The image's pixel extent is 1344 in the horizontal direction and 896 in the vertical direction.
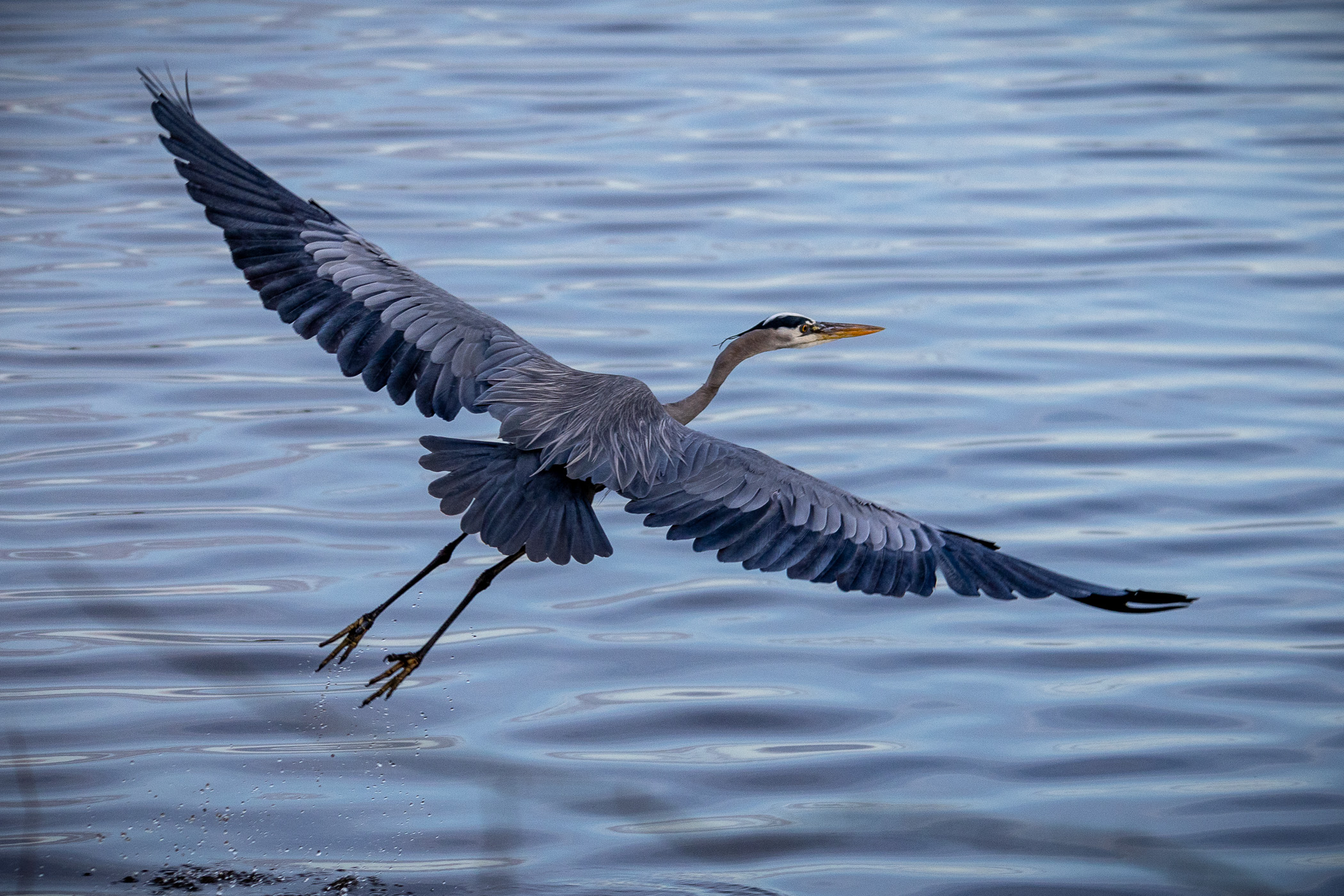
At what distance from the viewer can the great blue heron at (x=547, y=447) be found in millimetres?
6320

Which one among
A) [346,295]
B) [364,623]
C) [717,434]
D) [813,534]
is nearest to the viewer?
[813,534]

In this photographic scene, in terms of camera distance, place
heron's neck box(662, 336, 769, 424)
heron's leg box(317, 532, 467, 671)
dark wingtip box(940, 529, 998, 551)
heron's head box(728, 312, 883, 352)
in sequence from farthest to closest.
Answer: heron's head box(728, 312, 883, 352)
heron's neck box(662, 336, 769, 424)
heron's leg box(317, 532, 467, 671)
dark wingtip box(940, 529, 998, 551)

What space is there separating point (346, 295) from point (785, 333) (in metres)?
1.99

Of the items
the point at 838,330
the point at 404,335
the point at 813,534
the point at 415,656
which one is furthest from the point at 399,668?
the point at 838,330

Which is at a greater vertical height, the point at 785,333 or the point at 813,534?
the point at 785,333

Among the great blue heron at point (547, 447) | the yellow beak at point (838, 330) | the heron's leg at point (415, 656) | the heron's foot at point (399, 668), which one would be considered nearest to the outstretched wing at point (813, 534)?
the great blue heron at point (547, 447)

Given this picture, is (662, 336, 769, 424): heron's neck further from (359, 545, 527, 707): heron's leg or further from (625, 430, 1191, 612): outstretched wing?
(359, 545, 527, 707): heron's leg

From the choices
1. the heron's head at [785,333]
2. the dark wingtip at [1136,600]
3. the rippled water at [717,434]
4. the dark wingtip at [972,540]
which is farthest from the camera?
the heron's head at [785,333]

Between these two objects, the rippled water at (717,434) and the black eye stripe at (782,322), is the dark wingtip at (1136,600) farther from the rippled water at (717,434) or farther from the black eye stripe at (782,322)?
the black eye stripe at (782,322)

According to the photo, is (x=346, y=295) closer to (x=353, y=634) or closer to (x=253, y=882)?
(x=353, y=634)

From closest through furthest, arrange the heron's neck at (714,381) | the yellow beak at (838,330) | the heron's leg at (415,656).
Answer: the heron's leg at (415,656)
the heron's neck at (714,381)
the yellow beak at (838,330)

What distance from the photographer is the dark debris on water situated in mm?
6125

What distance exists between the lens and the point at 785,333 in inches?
321

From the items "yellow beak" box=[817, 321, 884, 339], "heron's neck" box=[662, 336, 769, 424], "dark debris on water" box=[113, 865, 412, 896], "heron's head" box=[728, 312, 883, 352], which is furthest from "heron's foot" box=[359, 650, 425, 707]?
"yellow beak" box=[817, 321, 884, 339]
